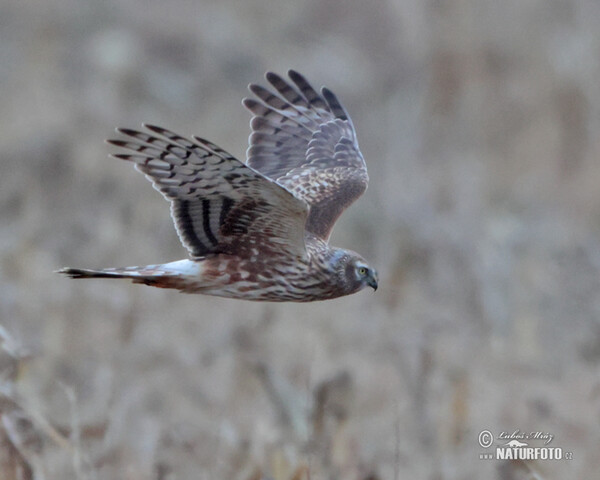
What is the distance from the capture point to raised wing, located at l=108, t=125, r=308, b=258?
509 centimetres

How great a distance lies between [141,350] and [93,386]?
66 centimetres

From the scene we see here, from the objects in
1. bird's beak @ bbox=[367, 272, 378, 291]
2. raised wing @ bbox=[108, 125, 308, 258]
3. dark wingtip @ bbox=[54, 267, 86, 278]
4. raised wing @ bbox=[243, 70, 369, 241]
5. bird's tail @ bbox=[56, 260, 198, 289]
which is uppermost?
raised wing @ bbox=[243, 70, 369, 241]

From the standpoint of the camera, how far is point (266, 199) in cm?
534

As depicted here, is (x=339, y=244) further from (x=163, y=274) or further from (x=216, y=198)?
(x=216, y=198)

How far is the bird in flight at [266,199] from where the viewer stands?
517 cm

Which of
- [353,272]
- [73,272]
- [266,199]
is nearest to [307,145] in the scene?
[353,272]

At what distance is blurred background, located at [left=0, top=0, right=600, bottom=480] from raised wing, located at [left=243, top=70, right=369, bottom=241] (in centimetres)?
76

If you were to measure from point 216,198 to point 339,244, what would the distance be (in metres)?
4.27

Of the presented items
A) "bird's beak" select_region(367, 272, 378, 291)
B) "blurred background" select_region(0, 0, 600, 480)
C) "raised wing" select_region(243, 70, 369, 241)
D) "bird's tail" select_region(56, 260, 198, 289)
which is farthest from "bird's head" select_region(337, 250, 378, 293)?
"bird's tail" select_region(56, 260, 198, 289)

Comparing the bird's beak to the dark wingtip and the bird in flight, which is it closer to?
the bird in flight

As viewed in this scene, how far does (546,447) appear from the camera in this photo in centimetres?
556

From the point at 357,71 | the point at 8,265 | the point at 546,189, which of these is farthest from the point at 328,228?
the point at 357,71

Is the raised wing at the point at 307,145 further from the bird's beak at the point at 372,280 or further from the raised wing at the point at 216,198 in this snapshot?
the raised wing at the point at 216,198

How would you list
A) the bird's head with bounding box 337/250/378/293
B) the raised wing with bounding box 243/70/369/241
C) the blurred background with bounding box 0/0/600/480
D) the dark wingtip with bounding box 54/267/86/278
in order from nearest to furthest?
the dark wingtip with bounding box 54/267/86/278, the blurred background with bounding box 0/0/600/480, the bird's head with bounding box 337/250/378/293, the raised wing with bounding box 243/70/369/241
